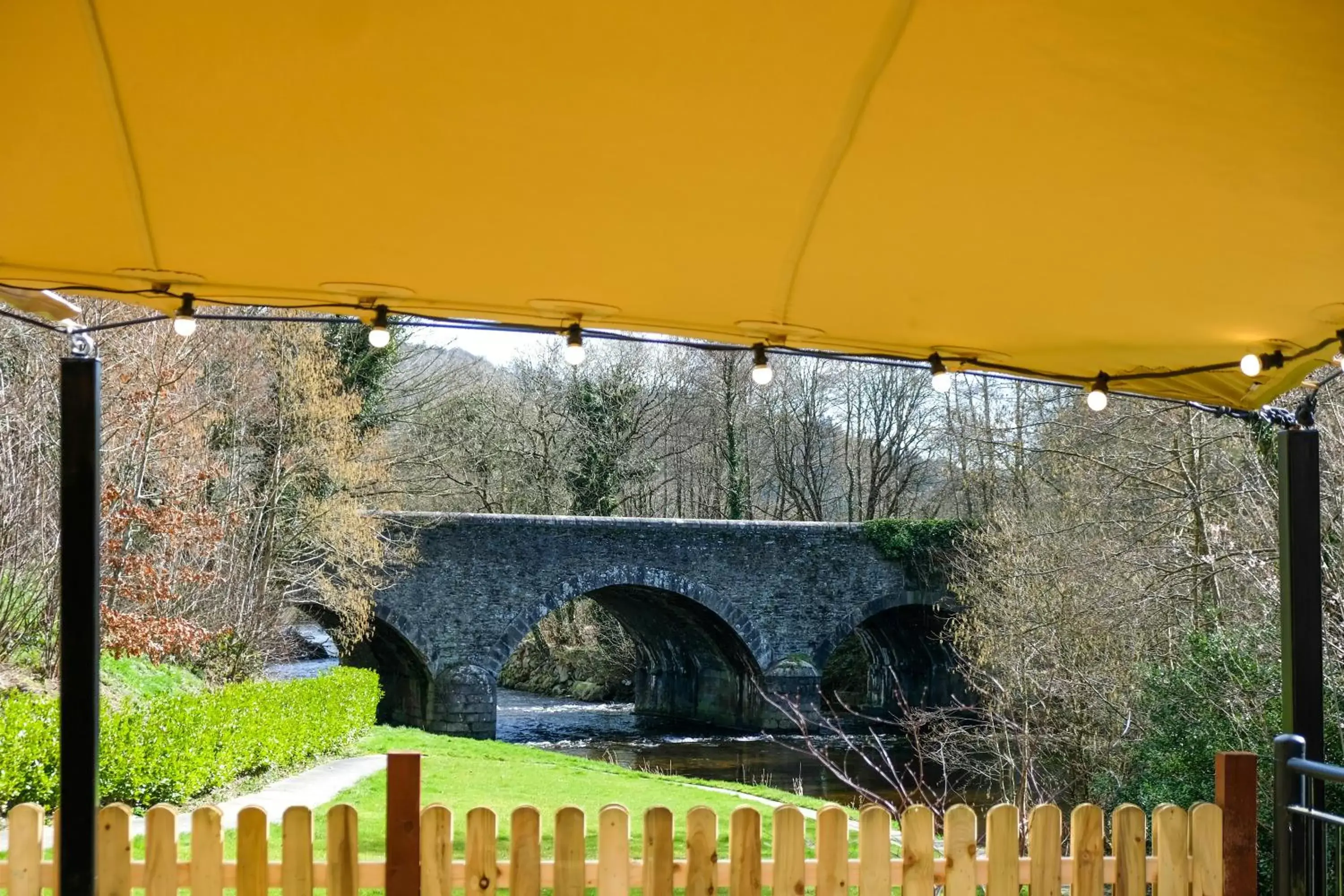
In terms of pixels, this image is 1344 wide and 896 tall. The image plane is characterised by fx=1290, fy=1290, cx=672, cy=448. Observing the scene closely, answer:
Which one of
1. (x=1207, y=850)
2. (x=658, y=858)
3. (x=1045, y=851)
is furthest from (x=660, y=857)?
(x=1207, y=850)

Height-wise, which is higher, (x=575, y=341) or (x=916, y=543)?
(x=575, y=341)

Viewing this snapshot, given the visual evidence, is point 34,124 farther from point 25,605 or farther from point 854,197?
point 25,605

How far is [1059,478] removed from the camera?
13375mm

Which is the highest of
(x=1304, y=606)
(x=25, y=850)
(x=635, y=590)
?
(x=1304, y=606)

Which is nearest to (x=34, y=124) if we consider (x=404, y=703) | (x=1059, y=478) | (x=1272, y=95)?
(x=1272, y=95)

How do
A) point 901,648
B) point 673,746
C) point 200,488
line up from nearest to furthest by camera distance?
point 200,488
point 673,746
point 901,648

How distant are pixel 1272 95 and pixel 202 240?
6.71ft

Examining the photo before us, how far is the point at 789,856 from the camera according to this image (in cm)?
365

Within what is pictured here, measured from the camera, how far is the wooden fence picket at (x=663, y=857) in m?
3.56

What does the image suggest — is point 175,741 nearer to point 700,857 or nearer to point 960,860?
point 700,857

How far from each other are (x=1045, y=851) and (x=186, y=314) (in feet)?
9.11

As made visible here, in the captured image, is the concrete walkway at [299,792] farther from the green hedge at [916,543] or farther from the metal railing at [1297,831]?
the green hedge at [916,543]

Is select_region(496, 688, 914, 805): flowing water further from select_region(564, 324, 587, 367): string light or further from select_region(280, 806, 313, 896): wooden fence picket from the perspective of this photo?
select_region(564, 324, 587, 367): string light

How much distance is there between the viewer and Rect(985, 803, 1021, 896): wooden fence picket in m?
3.69
